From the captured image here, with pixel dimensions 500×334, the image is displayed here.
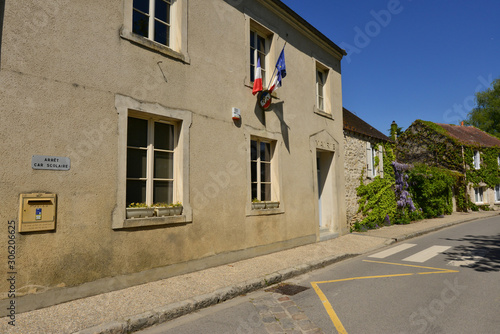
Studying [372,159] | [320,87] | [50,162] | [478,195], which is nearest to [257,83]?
[320,87]

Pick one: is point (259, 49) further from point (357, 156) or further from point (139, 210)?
point (357, 156)

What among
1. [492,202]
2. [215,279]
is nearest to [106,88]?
[215,279]

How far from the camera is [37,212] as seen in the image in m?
4.12

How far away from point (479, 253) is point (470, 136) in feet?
70.6

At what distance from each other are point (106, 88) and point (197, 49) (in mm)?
2127

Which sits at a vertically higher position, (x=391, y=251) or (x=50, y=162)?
(x=50, y=162)

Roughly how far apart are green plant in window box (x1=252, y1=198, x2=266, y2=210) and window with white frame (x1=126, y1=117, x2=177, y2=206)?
2.13 meters

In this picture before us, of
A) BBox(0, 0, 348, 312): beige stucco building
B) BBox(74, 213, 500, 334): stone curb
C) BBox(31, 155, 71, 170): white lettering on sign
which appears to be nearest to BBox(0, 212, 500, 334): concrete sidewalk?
BBox(74, 213, 500, 334): stone curb

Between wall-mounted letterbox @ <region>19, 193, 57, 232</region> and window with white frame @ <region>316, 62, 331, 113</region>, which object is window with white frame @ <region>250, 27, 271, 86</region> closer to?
window with white frame @ <region>316, 62, 331, 113</region>

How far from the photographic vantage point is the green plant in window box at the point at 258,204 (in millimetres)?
7404

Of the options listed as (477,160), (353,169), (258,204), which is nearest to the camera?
(258,204)

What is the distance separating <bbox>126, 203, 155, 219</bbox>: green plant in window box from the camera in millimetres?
5125

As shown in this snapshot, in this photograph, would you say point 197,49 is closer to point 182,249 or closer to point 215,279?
point 182,249

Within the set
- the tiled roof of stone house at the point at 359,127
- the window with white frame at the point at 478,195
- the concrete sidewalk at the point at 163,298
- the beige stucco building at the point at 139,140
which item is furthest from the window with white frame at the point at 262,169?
the window with white frame at the point at 478,195
